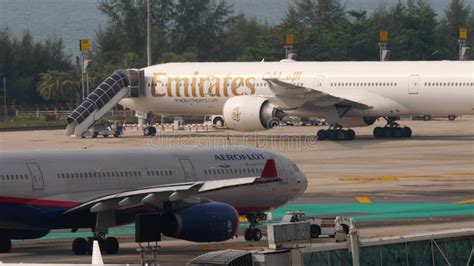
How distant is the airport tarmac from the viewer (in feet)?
119

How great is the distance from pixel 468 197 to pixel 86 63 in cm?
5696

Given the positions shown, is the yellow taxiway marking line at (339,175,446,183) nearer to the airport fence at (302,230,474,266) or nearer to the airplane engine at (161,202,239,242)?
the airplane engine at (161,202,239,242)

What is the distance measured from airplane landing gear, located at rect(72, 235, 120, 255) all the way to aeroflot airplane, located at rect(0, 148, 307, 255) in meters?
0.03

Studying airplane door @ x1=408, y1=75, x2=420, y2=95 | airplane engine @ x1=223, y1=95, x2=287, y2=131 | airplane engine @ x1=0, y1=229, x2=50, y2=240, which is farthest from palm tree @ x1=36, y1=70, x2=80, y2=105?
airplane engine @ x1=0, y1=229, x2=50, y2=240

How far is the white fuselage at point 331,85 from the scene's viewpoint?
238ft

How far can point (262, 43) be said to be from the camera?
438 feet

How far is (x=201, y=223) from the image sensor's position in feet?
102

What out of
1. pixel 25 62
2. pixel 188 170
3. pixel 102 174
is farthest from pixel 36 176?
pixel 25 62

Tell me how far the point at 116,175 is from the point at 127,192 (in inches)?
43.6

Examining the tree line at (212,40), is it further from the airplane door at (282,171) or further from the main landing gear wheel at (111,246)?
the main landing gear wheel at (111,246)

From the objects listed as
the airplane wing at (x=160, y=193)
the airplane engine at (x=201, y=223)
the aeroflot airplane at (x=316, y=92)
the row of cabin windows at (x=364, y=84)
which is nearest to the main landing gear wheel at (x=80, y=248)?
the airplane wing at (x=160, y=193)

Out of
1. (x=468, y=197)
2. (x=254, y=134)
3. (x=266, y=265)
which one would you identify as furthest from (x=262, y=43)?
(x=266, y=265)

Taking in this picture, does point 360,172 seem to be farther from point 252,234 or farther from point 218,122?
point 218,122

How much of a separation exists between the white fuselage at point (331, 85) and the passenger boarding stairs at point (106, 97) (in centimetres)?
60
